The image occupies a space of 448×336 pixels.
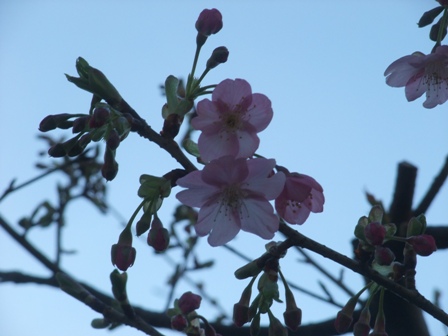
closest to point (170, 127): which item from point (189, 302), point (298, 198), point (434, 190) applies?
point (298, 198)

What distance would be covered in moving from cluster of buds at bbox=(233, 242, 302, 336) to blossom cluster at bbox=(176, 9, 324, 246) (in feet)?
0.30

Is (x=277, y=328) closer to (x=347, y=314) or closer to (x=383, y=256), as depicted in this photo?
(x=347, y=314)

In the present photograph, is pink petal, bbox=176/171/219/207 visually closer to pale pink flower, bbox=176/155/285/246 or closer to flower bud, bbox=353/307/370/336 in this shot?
pale pink flower, bbox=176/155/285/246

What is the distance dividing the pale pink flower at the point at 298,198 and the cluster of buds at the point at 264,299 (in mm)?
162

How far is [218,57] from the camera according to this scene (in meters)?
1.82

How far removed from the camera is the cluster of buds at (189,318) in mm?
1844

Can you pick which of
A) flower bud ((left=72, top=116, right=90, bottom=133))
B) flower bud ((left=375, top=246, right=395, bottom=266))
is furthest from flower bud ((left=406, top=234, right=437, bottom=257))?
flower bud ((left=72, top=116, right=90, bottom=133))

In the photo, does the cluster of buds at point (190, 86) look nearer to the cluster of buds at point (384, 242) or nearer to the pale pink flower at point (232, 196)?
the pale pink flower at point (232, 196)

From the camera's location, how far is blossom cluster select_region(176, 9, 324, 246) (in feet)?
5.51

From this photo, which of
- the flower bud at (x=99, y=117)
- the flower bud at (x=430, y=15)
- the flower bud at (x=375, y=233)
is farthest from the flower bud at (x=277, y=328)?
the flower bud at (x=430, y=15)

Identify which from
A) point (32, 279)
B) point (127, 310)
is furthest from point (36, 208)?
point (127, 310)

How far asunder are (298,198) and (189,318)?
0.54 meters

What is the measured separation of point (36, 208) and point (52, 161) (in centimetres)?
86

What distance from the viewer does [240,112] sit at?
6.11 ft
